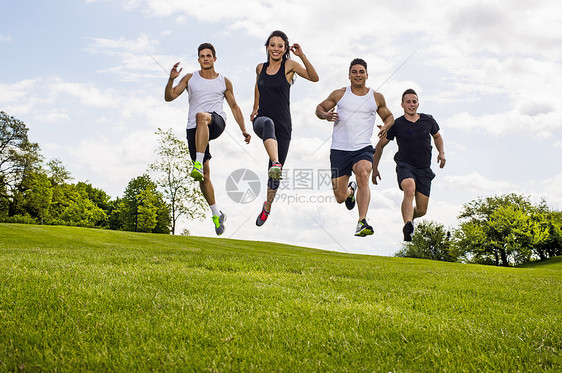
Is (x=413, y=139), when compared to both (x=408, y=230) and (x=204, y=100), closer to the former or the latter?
(x=408, y=230)

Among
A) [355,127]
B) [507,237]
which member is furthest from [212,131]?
[507,237]

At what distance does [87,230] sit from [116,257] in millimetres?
21393

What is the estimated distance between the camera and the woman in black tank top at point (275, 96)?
8.30 m

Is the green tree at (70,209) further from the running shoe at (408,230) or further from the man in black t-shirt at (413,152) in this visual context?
the running shoe at (408,230)

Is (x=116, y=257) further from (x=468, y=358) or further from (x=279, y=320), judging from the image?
(x=468, y=358)

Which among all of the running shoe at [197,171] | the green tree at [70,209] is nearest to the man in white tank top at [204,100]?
the running shoe at [197,171]

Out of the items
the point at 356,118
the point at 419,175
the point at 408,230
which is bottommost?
the point at 408,230

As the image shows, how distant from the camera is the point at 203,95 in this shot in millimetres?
8781

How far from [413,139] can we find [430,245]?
3531 cm

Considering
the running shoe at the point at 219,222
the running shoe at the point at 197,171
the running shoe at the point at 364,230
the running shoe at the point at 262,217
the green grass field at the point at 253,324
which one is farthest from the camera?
the running shoe at the point at 219,222

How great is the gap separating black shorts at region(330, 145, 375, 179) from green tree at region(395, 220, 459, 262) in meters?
24.9

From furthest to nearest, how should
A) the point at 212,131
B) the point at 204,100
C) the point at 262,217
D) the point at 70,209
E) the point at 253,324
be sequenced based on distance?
the point at 70,209
the point at 262,217
the point at 204,100
the point at 212,131
the point at 253,324

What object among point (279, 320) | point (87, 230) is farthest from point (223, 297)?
point (87, 230)

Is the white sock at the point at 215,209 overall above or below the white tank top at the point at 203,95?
below
